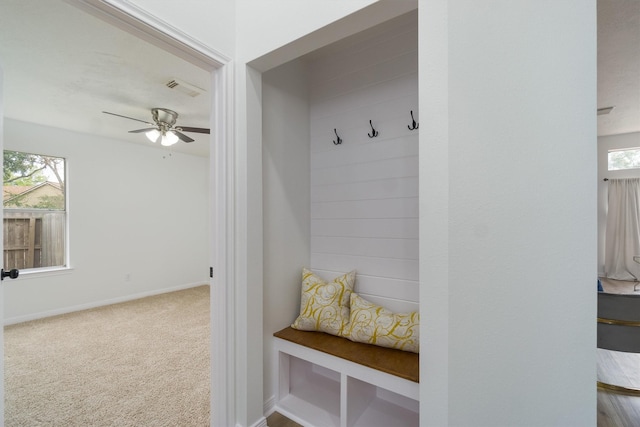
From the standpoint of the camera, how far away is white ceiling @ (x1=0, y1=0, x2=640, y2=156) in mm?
1818

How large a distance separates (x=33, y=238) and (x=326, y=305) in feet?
14.2

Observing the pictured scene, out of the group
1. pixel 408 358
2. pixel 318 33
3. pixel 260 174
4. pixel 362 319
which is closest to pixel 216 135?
pixel 260 174

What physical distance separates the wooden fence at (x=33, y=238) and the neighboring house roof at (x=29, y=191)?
180 millimetres

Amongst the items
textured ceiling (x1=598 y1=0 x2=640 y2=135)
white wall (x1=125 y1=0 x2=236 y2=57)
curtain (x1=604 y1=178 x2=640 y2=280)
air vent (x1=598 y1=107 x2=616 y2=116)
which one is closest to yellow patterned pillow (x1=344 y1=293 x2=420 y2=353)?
white wall (x1=125 y1=0 x2=236 y2=57)

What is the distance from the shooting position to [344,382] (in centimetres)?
158

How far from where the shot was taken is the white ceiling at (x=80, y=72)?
5.84 feet

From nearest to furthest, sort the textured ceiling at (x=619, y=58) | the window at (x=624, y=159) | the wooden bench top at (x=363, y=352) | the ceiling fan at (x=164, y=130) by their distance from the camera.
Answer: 1. the wooden bench top at (x=363, y=352)
2. the textured ceiling at (x=619, y=58)
3. the ceiling fan at (x=164, y=130)
4. the window at (x=624, y=159)

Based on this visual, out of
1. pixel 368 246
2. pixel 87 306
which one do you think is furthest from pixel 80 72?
pixel 87 306

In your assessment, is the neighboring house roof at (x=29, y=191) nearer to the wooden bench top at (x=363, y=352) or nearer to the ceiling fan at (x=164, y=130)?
the ceiling fan at (x=164, y=130)

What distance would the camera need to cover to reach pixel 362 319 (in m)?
1.72

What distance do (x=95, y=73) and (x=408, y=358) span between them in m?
3.22

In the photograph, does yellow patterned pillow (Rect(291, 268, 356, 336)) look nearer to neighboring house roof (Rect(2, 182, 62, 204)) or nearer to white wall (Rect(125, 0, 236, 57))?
white wall (Rect(125, 0, 236, 57))

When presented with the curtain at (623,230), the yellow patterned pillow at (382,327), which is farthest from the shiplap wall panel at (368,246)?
the curtain at (623,230)

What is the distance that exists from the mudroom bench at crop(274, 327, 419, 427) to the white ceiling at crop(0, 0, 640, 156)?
2.20 m
